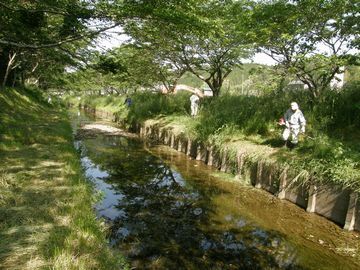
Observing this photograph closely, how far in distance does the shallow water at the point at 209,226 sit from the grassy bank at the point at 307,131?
50.1 inches

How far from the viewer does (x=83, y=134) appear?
2177 centimetres

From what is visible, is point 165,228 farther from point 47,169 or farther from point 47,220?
point 47,169

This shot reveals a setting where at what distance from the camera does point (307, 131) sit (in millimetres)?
11172

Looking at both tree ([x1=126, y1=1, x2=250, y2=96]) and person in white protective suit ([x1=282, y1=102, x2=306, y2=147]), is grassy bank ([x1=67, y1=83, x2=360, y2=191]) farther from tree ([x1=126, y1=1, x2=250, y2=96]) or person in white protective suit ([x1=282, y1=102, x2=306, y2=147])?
tree ([x1=126, y1=1, x2=250, y2=96])

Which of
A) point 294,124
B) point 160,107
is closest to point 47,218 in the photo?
point 294,124

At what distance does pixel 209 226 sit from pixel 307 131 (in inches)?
223

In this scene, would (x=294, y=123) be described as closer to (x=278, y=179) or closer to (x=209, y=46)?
(x=278, y=179)

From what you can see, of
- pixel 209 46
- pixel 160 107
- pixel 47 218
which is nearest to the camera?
pixel 47 218

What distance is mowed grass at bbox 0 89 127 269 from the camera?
13.9 feet

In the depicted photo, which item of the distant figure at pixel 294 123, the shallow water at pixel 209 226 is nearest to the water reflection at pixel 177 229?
the shallow water at pixel 209 226

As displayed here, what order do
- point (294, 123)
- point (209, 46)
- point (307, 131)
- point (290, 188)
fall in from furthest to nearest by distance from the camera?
point (209, 46), point (307, 131), point (294, 123), point (290, 188)

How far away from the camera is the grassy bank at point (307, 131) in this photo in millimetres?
8391

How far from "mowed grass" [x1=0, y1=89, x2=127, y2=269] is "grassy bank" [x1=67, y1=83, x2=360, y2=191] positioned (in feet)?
18.5

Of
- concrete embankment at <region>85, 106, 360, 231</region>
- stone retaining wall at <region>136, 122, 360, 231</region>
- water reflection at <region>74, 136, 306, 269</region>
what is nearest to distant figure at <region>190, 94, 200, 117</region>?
concrete embankment at <region>85, 106, 360, 231</region>
